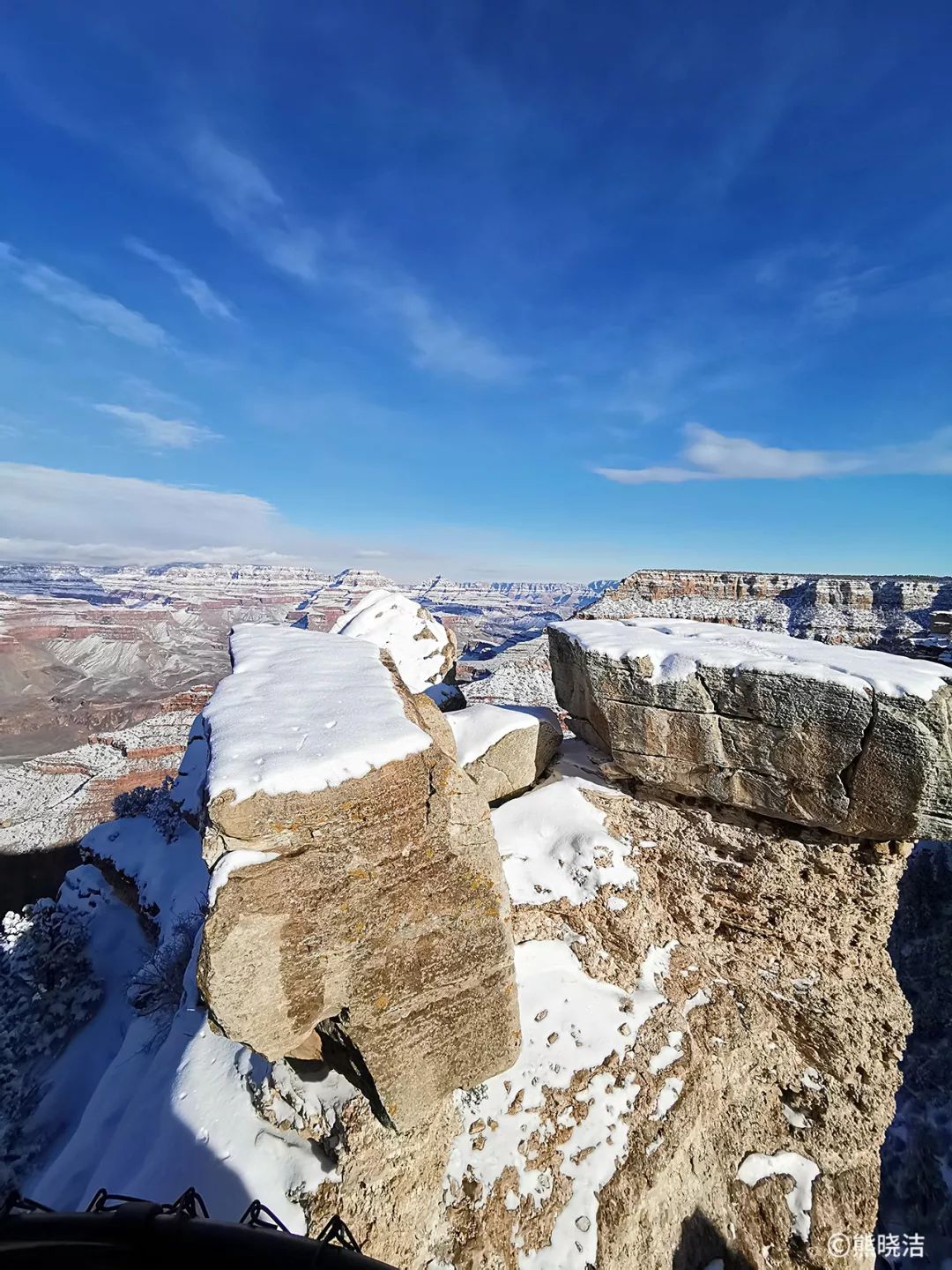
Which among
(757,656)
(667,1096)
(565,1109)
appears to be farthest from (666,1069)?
(757,656)

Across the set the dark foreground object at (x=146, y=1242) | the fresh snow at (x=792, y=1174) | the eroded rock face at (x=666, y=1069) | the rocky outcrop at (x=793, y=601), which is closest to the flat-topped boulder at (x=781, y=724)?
the eroded rock face at (x=666, y=1069)

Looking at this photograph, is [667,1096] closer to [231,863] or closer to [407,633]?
[231,863]

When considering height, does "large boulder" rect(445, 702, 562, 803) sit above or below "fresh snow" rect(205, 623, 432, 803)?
below

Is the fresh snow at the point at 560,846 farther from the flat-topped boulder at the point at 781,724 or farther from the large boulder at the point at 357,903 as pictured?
the large boulder at the point at 357,903

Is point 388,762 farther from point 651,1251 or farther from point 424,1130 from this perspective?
point 651,1251

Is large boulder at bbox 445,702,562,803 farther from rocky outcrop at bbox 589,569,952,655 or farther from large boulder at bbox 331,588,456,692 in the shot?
rocky outcrop at bbox 589,569,952,655

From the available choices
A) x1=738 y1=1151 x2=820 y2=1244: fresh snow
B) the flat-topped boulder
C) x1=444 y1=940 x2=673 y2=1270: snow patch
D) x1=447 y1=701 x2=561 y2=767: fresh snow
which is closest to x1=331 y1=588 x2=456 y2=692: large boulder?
x1=447 y1=701 x2=561 y2=767: fresh snow
